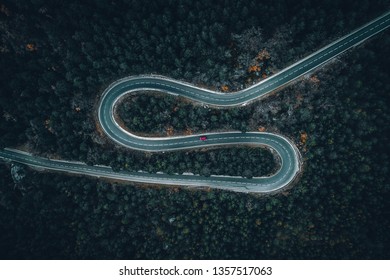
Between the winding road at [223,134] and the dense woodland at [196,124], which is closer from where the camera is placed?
the dense woodland at [196,124]

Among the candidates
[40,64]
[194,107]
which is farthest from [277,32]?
[40,64]

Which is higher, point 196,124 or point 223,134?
point 196,124

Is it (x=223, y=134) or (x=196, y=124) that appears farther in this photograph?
(x=223, y=134)

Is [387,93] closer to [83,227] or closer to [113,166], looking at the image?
[113,166]

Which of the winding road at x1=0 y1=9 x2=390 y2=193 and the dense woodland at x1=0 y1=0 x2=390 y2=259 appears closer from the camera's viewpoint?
the dense woodland at x1=0 y1=0 x2=390 y2=259
